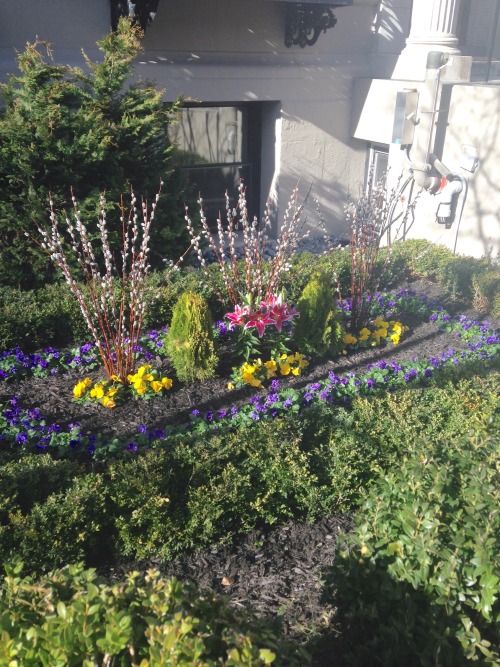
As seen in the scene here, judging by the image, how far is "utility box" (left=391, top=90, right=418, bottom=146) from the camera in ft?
27.1

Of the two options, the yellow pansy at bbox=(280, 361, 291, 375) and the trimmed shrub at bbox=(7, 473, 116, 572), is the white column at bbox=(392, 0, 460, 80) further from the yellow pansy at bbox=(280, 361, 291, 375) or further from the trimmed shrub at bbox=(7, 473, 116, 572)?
the trimmed shrub at bbox=(7, 473, 116, 572)

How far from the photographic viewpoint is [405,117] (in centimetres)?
834

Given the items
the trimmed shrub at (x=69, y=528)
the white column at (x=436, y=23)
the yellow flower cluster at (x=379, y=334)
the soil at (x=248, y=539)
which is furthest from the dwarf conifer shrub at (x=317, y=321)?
the white column at (x=436, y=23)

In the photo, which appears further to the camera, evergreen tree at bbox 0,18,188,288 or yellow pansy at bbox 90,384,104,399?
evergreen tree at bbox 0,18,188,288

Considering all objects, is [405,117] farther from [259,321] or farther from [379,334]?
[259,321]

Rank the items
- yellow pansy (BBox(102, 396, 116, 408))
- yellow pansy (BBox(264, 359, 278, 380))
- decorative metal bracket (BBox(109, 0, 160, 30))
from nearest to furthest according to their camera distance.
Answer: yellow pansy (BBox(102, 396, 116, 408)) → yellow pansy (BBox(264, 359, 278, 380)) → decorative metal bracket (BBox(109, 0, 160, 30))

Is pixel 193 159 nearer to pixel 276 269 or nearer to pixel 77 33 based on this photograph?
pixel 77 33

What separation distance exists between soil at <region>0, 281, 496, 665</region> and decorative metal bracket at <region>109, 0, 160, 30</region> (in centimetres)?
426

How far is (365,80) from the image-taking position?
9.52 m

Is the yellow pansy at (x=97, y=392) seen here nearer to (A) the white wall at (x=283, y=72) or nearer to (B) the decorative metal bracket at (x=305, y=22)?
(A) the white wall at (x=283, y=72)

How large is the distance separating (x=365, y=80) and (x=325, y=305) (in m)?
5.53

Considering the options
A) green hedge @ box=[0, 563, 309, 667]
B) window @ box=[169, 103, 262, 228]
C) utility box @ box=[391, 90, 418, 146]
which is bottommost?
green hedge @ box=[0, 563, 309, 667]

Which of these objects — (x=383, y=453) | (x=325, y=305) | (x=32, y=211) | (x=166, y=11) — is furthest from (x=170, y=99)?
(x=383, y=453)

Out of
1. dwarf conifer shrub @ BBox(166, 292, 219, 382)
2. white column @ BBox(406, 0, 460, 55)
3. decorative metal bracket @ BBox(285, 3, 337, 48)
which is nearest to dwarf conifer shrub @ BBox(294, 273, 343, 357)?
dwarf conifer shrub @ BBox(166, 292, 219, 382)
